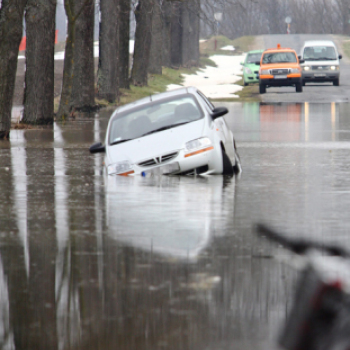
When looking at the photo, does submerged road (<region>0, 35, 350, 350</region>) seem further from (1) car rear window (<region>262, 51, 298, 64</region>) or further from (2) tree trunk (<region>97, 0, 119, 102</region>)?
(1) car rear window (<region>262, 51, 298, 64</region>)

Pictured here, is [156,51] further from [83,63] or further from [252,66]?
[83,63]

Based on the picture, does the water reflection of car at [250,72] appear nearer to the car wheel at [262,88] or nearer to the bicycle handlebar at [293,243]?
the car wheel at [262,88]

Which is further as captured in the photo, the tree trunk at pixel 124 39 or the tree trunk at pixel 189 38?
the tree trunk at pixel 189 38

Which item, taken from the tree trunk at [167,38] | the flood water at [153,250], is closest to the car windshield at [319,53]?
the tree trunk at [167,38]

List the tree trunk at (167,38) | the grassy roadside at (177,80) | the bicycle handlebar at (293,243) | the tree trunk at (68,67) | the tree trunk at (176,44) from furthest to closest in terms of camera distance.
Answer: the tree trunk at (176,44) < the tree trunk at (167,38) < the grassy roadside at (177,80) < the tree trunk at (68,67) < the bicycle handlebar at (293,243)

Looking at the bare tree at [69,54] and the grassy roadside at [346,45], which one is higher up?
the bare tree at [69,54]

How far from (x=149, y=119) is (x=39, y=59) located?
1020cm

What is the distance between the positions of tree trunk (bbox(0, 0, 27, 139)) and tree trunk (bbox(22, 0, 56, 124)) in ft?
10.1

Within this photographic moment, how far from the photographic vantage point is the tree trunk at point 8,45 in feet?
62.5

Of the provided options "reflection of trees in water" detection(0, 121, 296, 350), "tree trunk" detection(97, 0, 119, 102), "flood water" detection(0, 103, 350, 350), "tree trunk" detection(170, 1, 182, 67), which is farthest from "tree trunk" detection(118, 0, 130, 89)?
"reflection of trees in water" detection(0, 121, 296, 350)

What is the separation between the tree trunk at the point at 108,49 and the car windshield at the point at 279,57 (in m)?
9.93

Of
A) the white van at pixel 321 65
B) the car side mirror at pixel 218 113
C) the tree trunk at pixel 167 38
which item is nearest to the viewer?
the car side mirror at pixel 218 113

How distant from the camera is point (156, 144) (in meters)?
12.7

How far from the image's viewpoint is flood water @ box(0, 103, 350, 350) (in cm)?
496
